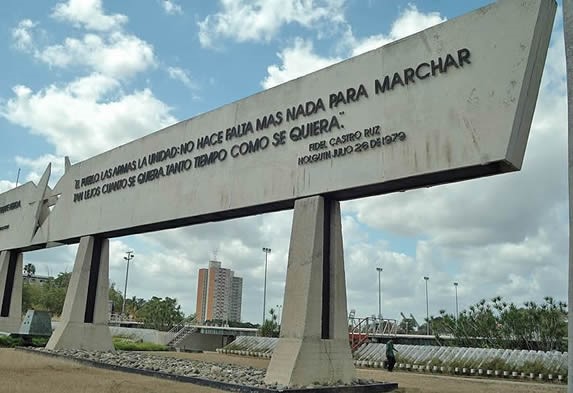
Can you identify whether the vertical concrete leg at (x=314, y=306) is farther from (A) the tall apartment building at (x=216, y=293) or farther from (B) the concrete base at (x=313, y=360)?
(A) the tall apartment building at (x=216, y=293)

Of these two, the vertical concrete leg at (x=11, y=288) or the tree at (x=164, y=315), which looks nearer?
the vertical concrete leg at (x=11, y=288)

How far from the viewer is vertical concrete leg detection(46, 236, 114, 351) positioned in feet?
57.2

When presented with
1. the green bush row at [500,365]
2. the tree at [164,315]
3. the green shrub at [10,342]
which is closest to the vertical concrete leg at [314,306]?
the green bush row at [500,365]

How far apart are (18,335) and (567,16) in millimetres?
21351

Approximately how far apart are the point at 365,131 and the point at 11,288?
64.8 ft

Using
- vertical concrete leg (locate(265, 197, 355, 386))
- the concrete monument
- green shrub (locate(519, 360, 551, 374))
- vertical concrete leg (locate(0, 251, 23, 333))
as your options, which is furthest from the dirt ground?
vertical concrete leg (locate(0, 251, 23, 333))

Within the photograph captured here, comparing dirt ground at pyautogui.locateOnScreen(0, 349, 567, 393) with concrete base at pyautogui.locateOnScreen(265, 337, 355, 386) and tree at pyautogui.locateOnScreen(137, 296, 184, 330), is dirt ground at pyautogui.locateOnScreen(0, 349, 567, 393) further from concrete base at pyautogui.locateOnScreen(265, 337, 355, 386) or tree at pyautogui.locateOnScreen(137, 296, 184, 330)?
tree at pyautogui.locateOnScreen(137, 296, 184, 330)

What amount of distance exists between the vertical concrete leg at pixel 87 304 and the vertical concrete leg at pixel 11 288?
749cm

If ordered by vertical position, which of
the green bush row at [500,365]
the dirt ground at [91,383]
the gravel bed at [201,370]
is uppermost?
the green bush row at [500,365]

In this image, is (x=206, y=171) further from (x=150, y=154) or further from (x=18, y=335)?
(x=18, y=335)

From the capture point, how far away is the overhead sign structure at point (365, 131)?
9.41 meters

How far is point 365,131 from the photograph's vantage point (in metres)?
11.2

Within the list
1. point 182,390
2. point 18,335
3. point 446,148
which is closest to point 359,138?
point 446,148

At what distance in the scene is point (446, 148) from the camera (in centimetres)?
995
